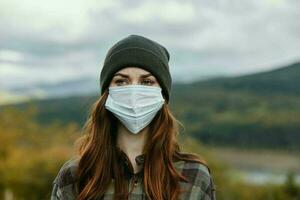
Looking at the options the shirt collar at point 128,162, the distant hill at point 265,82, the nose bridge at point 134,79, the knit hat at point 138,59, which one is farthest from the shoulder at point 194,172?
the distant hill at point 265,82

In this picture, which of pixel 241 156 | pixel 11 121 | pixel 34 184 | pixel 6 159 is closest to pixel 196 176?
pixel 34 184

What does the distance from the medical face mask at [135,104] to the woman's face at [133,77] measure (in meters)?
0.03

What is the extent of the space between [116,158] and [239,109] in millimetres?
117648

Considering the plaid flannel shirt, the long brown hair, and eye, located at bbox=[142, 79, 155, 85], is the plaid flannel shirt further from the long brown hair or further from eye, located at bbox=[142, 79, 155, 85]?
eye, located at bbox=[142, 79, 155, 85]

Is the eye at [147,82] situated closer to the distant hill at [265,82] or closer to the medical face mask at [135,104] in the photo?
the medical face mask at [135,104]

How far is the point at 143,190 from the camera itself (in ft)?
9.95

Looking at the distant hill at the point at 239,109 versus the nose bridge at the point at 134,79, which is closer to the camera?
the nose bridge at the point at 134,79

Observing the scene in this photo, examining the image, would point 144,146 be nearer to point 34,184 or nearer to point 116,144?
point 116,144

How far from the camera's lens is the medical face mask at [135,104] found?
3.02 m

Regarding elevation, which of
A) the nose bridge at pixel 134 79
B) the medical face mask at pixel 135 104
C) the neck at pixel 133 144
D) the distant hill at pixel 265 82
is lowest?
the distant hill at pixel 265 82

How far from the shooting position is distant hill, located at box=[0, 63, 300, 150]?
99.6m

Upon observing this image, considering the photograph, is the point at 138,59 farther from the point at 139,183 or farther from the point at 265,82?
the point at 265,82

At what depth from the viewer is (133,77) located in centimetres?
307

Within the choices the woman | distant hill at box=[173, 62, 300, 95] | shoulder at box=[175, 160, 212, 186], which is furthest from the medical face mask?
distant hill at box=[173, 62, 300, 95]
